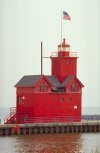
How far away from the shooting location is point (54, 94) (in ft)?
259

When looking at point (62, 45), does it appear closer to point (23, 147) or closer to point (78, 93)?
point (78, 93)

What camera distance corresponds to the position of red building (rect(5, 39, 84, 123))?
78.1m

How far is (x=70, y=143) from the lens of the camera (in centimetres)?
6744

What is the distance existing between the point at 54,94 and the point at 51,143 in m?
12.9

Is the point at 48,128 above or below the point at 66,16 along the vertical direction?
below

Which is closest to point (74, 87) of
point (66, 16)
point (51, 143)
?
point (66, 16)

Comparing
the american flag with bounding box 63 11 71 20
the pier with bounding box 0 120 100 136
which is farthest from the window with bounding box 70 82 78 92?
the american flag with bounding box 63 11 71 20

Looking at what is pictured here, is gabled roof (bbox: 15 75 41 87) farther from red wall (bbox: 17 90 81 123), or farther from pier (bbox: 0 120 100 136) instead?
pier (bbox: 0 120 100 136)

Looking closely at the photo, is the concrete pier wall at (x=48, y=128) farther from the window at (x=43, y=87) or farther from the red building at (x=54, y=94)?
the window at (x=43, y=87)

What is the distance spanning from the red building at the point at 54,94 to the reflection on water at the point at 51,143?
12.1 ft

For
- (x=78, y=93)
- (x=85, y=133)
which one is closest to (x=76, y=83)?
(x=78, y=93)

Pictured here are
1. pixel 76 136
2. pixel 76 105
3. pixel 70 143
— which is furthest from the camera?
pixel 76 105

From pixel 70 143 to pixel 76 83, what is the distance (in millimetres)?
15070

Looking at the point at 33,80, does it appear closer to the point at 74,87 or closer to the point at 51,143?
the point at 74,87
